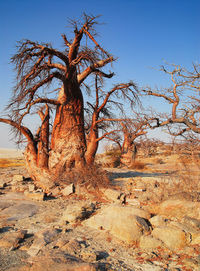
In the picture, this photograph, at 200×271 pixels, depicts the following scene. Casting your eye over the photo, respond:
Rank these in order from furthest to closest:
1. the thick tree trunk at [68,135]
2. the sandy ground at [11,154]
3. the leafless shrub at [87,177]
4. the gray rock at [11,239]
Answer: the sandy ground at [11,154], the thick tree trunk at [68,135], the leafless shrub at [87,177], the gray rock at [11,239]

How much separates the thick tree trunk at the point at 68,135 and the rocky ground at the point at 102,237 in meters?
2.31

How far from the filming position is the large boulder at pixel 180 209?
461 centimetres

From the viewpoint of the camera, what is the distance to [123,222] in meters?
4.16

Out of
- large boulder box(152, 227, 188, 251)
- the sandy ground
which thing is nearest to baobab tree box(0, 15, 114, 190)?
large boulder box(152, 227, 188, 251)

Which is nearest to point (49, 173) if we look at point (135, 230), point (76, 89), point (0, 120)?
point (0, 120)

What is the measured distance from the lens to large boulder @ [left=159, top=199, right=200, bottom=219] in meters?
4.61

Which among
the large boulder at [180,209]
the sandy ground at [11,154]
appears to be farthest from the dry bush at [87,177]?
the sandy ground at [11,154]

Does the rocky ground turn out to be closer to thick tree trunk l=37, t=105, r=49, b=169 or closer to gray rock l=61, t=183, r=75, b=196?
gray rock l=61, t=183, r=75, b=196

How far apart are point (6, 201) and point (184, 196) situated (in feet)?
14.8

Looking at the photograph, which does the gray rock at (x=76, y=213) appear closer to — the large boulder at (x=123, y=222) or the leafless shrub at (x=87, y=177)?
the large boulder at (x=123, y=222)

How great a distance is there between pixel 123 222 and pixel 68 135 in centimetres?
475

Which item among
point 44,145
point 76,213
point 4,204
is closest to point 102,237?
point 76,213

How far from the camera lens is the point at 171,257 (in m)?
3.36

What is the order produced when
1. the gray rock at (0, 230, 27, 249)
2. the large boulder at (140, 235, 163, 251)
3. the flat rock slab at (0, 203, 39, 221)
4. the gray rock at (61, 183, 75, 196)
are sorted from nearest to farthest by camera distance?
the gray rock at (0, 230, 27, 249) → the large boulder at (140, 235, 163, 251) → the flat rock slab at (0, 203, 39, 221) → the gray rock at (61, 183, 75, 196)
